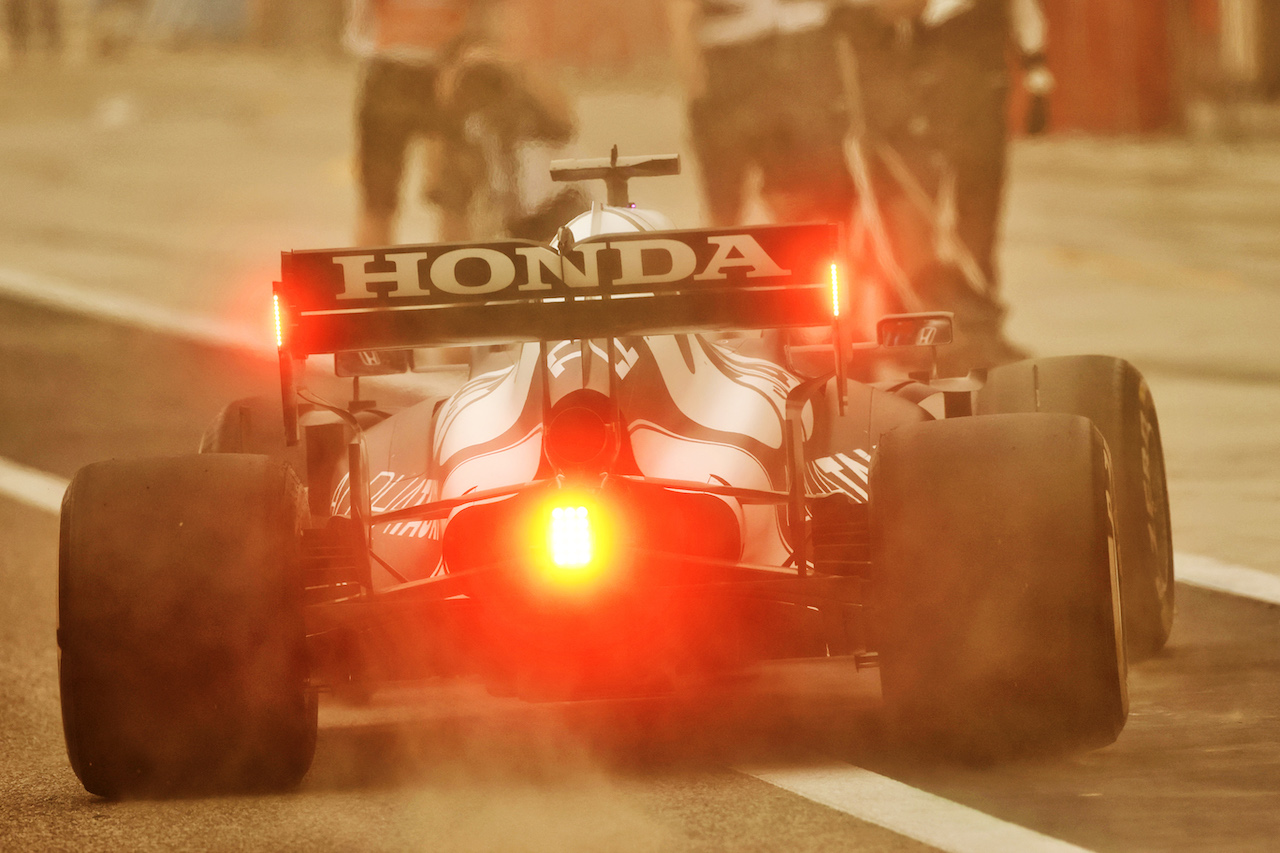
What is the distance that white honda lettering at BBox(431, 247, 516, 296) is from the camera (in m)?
5.11

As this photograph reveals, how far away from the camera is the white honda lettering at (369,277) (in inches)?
201

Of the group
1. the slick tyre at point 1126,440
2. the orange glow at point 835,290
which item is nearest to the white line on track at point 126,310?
the slick tyre at point 1126,440

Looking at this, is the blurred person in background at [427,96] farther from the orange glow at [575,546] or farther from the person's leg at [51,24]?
the person's leg at [51,24]

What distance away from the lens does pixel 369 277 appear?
511 cm

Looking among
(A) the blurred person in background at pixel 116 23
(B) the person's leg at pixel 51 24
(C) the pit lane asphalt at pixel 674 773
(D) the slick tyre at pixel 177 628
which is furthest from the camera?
(B) the person's leg at pixel 51 24

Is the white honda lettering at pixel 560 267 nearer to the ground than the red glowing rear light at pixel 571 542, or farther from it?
farther from it

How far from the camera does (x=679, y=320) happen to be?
5148 mm

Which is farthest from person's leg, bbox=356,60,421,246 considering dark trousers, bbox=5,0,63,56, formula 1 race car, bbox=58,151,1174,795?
dark trousers, bbox=5,0,63,56

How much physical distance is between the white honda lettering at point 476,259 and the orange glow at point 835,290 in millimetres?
677

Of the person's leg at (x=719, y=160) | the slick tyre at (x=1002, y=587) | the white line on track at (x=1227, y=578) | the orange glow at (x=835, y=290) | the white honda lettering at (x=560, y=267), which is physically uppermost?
the person's leg at (x=719, y=160)

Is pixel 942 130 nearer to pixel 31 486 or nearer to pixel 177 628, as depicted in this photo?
pixel 31 486

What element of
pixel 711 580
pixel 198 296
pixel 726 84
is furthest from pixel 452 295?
pixel 198 296

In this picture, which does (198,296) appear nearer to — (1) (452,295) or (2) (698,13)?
(2) (698,13)

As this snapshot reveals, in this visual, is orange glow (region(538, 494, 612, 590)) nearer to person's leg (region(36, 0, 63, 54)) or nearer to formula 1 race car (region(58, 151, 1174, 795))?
formula 1 race car (region(58, 151, 1174, 795))
